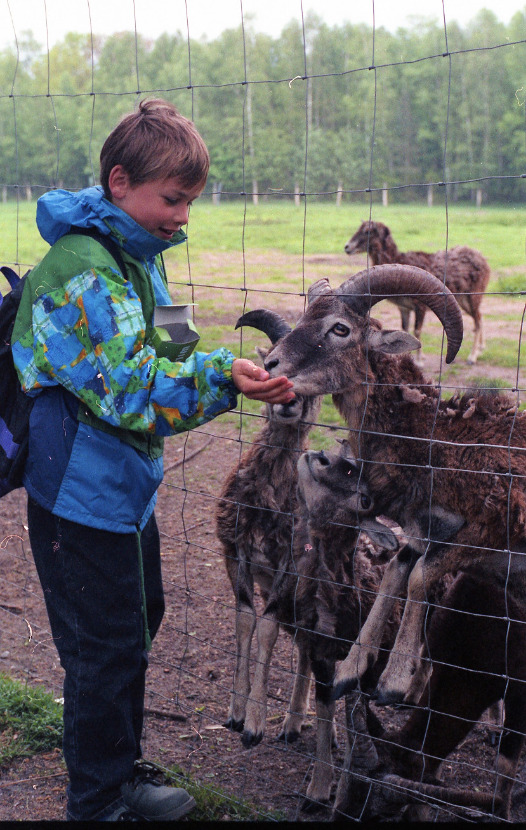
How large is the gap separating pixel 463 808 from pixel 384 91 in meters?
20.2

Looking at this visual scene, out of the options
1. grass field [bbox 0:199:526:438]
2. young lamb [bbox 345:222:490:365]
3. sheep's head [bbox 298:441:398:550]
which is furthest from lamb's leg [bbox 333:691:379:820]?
young lamb [bbox 345:222:490:365]

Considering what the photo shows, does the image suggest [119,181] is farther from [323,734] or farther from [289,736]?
[289,736]

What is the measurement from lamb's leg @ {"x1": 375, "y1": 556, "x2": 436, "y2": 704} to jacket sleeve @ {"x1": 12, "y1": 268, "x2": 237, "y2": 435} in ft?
3.39

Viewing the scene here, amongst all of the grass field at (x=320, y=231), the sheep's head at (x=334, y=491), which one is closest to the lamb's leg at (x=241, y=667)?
the sheep's head at (x=334, y=491)

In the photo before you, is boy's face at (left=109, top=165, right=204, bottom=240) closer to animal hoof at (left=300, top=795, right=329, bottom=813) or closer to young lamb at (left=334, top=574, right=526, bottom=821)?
young lamb at (left=334, top=574, right=526, bottom=821)

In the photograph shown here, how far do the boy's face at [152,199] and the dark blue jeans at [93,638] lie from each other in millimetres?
1091

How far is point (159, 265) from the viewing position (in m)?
3.28

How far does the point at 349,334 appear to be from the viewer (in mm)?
3613

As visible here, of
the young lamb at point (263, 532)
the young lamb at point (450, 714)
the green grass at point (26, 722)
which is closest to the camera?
the young lamb at point (450, 714)

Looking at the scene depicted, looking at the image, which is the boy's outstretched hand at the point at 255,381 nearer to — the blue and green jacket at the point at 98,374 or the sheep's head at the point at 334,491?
the blue and green jacket at the point at 98,374

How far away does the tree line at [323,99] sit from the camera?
15117mm

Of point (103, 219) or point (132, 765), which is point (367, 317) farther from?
point (132, 765)

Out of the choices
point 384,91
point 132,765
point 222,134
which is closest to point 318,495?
→ point 132,765

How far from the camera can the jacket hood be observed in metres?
2.76
